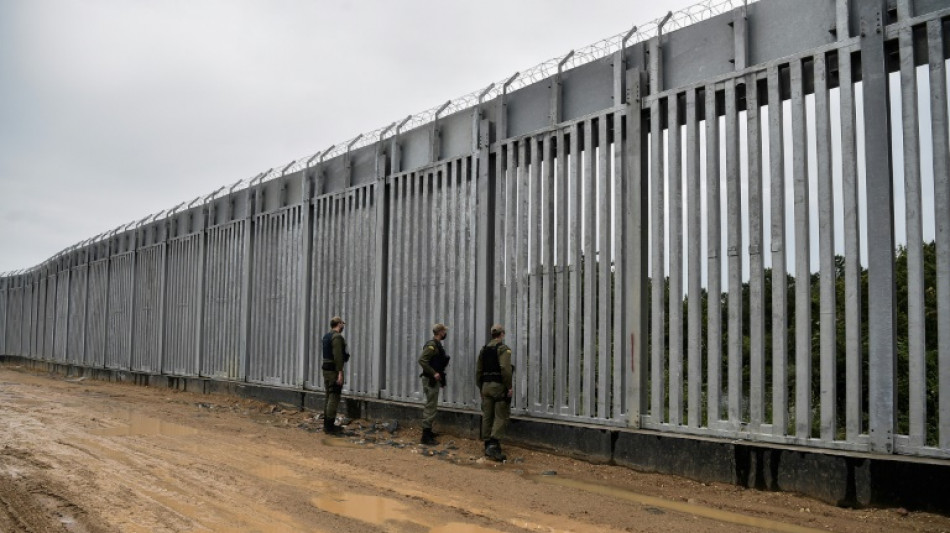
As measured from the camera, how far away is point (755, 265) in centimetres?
779

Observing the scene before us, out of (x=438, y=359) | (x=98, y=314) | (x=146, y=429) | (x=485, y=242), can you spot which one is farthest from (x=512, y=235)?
(x=98, y=314)

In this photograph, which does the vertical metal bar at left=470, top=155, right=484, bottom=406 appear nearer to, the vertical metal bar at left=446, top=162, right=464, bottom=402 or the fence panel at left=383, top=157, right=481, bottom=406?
the fence panel at left=383, top=157, right=481, bottom=406

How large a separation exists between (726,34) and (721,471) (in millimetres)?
4588

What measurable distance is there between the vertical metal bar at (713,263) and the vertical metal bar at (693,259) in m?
0.13

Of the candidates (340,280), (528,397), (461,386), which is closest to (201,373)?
(340,280)

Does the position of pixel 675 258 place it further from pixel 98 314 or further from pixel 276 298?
pixel 98 314

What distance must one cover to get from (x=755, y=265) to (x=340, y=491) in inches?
182

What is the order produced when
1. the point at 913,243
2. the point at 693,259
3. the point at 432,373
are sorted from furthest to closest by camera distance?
1. the point at 432,373
2. the point at 693,259
3. the point at 913,243

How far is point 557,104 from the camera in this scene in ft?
33.9

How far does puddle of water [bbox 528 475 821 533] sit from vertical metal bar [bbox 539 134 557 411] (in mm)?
1878

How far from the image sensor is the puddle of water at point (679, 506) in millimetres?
6024

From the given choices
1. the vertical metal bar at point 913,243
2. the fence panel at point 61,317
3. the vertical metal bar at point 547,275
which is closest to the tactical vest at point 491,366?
the vertical metal bar at point 547,275

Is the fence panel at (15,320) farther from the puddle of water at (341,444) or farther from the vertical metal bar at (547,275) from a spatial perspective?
the vertical metal bar at (547,275)

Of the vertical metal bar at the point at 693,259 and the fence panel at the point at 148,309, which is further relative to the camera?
the fence panel at the point at 148,309
